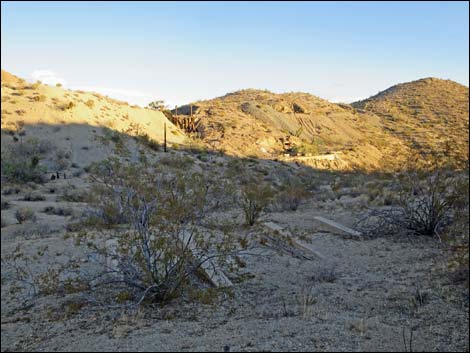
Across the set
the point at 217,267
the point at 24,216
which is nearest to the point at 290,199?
the point at 24,216

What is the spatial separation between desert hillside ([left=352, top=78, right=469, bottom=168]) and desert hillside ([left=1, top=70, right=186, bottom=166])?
95.6 feet

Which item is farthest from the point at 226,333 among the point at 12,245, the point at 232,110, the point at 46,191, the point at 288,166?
the point at 232,110

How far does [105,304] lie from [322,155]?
1465 inches

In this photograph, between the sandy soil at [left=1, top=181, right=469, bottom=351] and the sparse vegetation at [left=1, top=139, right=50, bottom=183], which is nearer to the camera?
the sandy soil at [left=1, top=181, right=469, bottom=351]

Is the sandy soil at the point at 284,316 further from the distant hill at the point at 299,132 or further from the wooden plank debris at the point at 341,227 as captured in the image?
the distant hill at the point at 299,132

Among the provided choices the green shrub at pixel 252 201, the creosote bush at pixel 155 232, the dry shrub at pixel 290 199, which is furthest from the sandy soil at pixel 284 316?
the dry shrub at pixel 290 199

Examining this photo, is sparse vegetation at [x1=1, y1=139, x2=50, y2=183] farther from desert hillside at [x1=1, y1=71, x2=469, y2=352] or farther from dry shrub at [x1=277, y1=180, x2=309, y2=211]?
dry shrub at [x1=277, y1=180, x2=309, y2=211]

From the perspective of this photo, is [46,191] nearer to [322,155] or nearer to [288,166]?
[288,166]

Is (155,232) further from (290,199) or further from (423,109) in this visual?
(423,109)

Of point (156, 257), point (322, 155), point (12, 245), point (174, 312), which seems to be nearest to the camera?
point (174, 312)

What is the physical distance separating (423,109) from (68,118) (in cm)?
5227

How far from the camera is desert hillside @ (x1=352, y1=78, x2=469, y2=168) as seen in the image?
54.5 metres

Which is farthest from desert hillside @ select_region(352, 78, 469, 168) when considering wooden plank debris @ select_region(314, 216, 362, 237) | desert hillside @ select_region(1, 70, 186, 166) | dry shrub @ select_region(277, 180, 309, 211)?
wooden plank debris @ select_region(314, 216, 362, 237)

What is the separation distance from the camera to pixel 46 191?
770 inches
